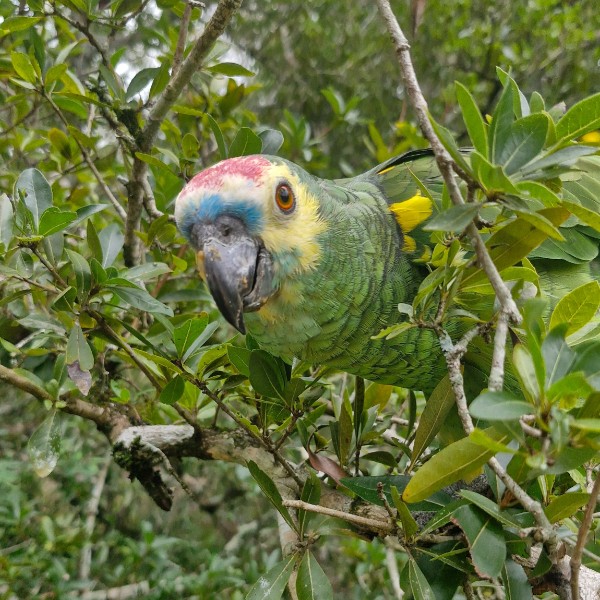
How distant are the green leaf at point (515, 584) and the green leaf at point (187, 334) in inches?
22.2

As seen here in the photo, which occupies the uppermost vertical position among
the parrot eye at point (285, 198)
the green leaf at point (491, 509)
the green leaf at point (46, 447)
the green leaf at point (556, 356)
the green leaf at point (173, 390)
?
the parrot eye at point (285, 198)

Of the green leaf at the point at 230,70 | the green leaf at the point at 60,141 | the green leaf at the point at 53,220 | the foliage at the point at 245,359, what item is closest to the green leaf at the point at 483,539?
the foliage at the point at 245,359

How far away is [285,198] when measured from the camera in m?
0.87

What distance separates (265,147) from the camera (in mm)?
1220

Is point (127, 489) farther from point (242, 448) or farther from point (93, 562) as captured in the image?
point (242, 448)

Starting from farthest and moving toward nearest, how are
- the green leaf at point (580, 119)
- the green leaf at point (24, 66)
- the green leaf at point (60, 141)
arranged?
the green leaf at point (60, 141) → the green leaf at point (24, 66) → the green leaf at point (580, 119)

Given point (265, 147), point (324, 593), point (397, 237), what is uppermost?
point (265, 147)

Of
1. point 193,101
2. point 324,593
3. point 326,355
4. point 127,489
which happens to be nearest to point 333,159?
point 193,101

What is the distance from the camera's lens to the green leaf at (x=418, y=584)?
725 millimetres

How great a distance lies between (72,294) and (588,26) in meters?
2.67

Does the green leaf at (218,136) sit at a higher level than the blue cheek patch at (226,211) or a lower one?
higher

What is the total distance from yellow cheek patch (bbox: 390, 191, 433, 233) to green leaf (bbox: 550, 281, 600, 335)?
47cm

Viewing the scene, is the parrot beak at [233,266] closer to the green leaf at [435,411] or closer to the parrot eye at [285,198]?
the parrot eye at [285,198]

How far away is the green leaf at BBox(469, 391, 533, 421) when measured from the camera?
1.60 feet
